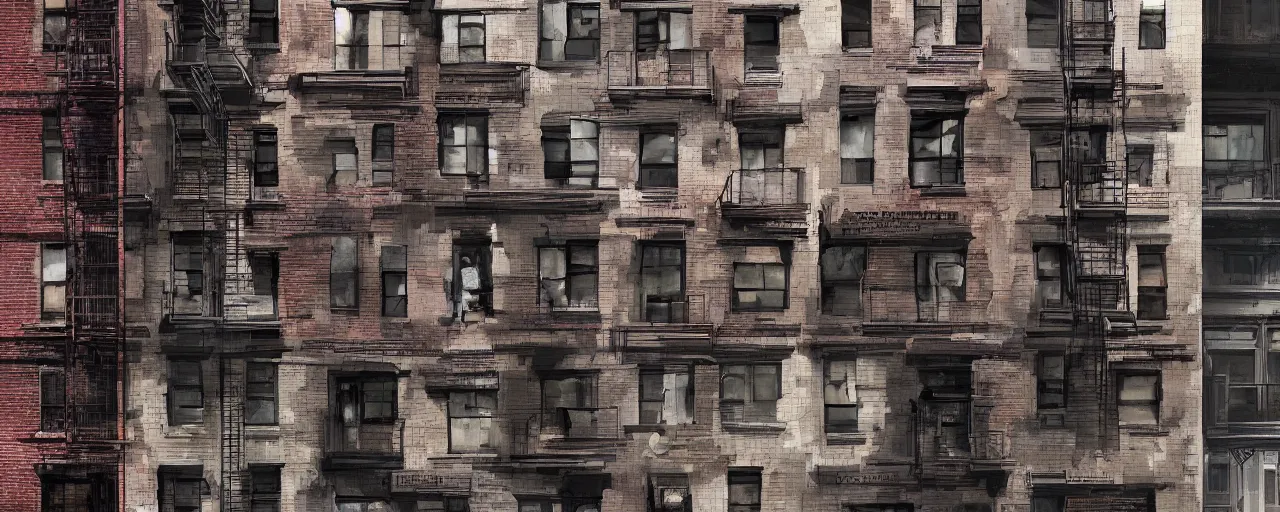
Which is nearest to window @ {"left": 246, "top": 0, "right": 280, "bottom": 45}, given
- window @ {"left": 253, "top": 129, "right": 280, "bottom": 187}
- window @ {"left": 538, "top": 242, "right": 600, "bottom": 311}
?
window @ {"left": 253, "top": 129, "right": 280, "bottom": 187}

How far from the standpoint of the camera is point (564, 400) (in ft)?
44.0

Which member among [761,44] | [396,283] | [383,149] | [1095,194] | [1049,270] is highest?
[761,44]

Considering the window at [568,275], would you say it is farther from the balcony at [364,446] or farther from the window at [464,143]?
the balcony at [364,446]

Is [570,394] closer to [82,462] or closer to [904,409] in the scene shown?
[904,409]

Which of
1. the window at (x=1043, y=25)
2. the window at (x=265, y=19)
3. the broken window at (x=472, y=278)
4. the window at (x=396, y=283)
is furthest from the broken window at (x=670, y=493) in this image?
the window at (x=265, y=19)

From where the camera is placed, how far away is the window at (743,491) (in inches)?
528

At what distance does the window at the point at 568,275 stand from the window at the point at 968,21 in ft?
26.2

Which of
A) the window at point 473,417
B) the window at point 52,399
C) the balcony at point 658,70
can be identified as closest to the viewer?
the balcony at point 658,70

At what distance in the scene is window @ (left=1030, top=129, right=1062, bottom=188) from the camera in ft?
43.7

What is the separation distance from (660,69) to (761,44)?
6.52ft

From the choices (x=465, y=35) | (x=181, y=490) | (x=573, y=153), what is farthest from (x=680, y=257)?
(x=181, y=490)

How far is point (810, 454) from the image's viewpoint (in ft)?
43.7

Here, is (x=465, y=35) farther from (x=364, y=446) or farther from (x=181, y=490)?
(x=181, y=490)

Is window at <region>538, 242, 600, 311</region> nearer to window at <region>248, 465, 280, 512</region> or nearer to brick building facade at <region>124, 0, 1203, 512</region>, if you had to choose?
brick building facade at <region>124, 0, 1203, 512</region>
